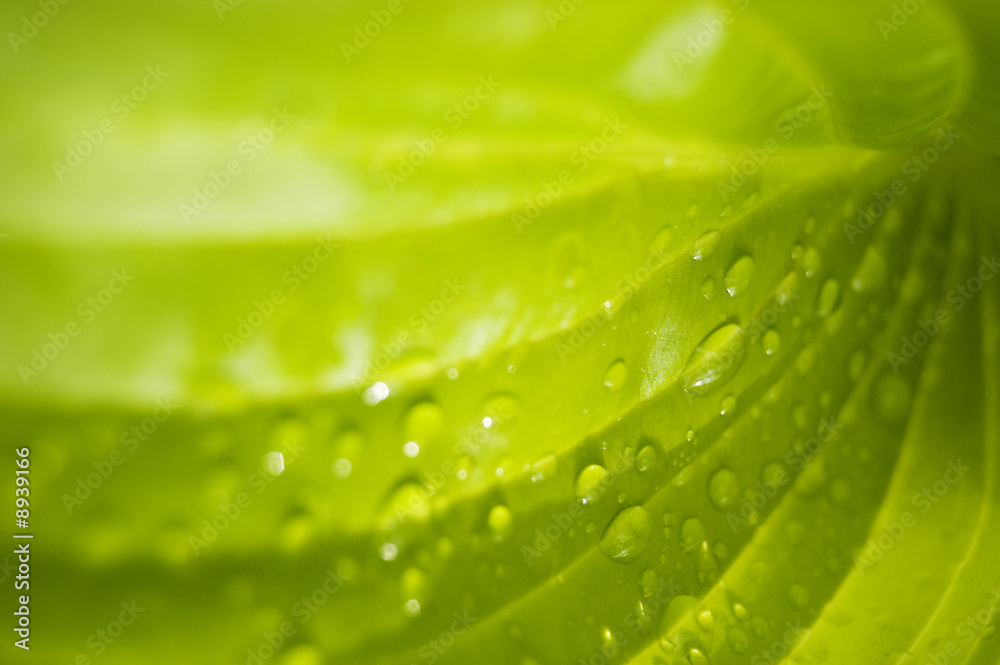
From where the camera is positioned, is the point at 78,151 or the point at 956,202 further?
the point at 956,202

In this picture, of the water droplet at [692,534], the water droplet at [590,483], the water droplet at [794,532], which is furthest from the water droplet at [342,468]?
the water droplet at [794,532]

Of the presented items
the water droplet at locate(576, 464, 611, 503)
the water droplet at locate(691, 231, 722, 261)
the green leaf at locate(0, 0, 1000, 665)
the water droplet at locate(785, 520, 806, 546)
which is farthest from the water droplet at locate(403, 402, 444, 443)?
the water droplet at locate(785, 520, 806, 546)

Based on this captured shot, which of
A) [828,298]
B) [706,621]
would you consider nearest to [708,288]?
[828,298]

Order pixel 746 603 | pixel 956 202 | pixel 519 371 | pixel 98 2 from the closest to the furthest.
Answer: pixel 98 2
pixel 519 371
pixel 746 603
pixel 956 202

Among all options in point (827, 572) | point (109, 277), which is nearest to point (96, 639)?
point (109, 277)

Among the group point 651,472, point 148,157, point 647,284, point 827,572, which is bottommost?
point 827,572

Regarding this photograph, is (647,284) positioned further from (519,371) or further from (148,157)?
(148,157)

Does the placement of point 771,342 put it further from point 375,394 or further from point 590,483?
point 375,394

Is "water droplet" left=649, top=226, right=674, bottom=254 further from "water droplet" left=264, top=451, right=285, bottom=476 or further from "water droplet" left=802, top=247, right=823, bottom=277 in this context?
"water droplet" left=264, top=451, right=285, bottom=476
